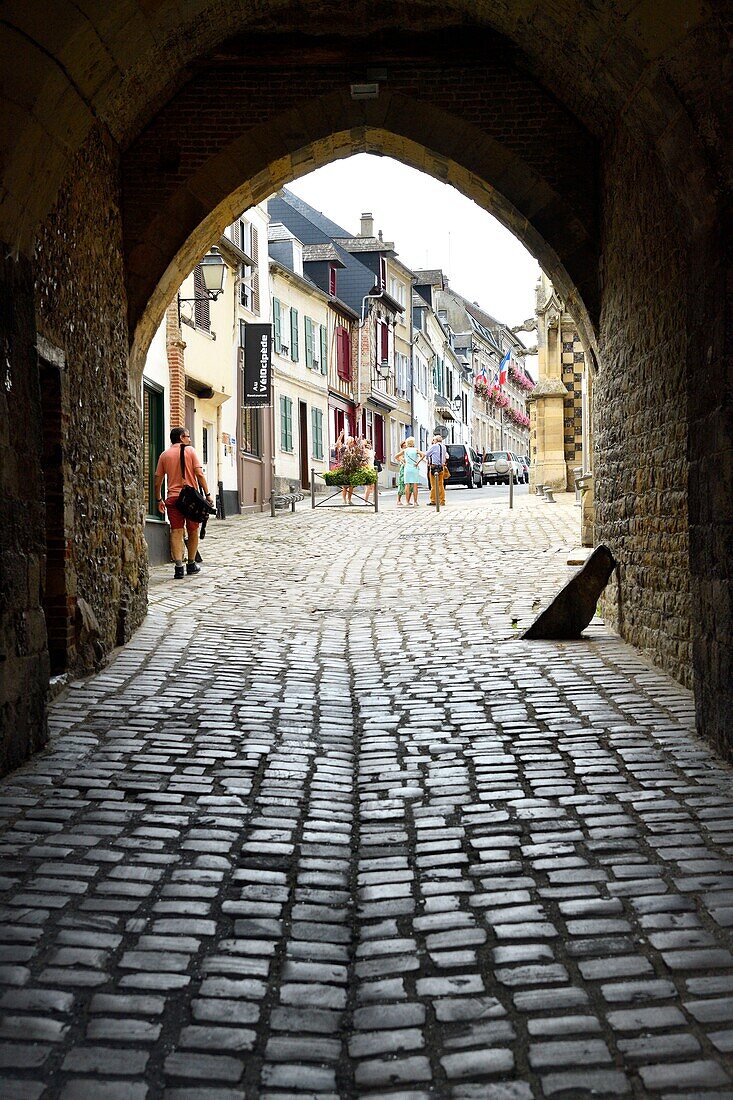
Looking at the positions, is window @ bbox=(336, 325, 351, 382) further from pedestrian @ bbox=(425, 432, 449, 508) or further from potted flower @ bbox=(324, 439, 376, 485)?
pedestrian @ bbox=(425, 432, 449, 508)

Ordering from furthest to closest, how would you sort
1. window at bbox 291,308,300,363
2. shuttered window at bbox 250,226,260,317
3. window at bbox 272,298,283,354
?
1. window at bbox 291,308,300,363
2. window at bbox 272,298,283,354
3. shuttered window at bbox 250,226,260,317

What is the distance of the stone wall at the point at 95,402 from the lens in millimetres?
7352

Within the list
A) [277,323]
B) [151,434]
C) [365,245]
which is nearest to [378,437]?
[365,245]

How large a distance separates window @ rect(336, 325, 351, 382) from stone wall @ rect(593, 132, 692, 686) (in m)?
30.7

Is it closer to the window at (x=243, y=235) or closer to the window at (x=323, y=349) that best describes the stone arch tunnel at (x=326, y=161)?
the window at (x=243, y=235)

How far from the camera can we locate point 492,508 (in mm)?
25672

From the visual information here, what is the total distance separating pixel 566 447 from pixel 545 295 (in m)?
3.95

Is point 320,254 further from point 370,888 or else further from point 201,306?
point 370,888

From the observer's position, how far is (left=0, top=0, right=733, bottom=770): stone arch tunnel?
18.0 feet

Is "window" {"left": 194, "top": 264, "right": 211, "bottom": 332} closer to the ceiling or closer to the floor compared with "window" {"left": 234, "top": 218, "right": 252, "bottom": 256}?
closer to the floor

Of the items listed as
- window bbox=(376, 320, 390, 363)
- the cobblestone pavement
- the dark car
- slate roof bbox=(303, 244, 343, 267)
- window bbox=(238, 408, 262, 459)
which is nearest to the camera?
the cobblestone pavement

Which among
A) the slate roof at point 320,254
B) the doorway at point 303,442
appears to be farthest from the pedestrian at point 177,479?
the slate roof at point 320,254

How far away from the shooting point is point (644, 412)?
7.95 metres

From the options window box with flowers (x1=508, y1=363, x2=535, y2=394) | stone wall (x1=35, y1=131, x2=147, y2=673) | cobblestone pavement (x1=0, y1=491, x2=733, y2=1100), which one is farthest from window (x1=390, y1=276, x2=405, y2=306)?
cobblestone pavement (x1=0, y1=491, x2=733, y2=1100)
